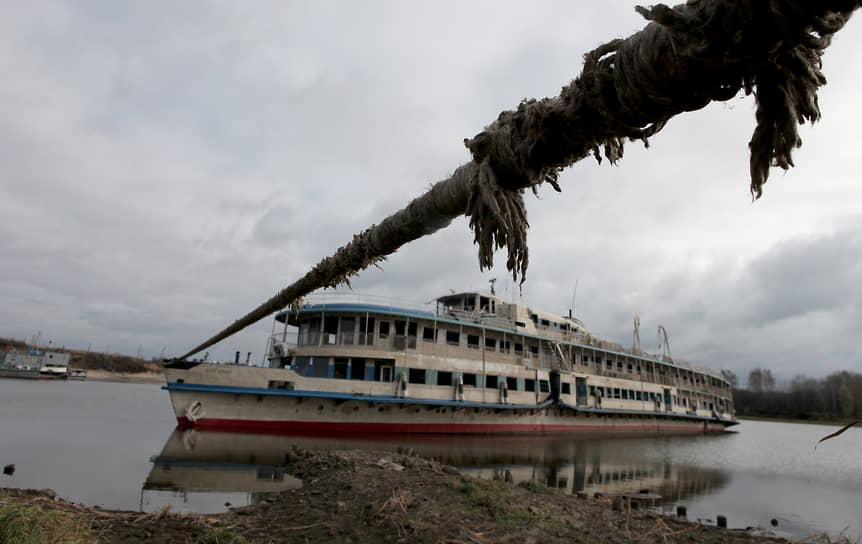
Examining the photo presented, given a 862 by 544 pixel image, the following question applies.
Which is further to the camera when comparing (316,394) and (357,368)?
(357,368)

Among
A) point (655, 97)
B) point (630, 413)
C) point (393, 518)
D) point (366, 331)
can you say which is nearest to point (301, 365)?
point (366, 331)

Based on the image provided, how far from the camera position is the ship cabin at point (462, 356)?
21.5m

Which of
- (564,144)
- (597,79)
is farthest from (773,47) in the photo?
(564,144)

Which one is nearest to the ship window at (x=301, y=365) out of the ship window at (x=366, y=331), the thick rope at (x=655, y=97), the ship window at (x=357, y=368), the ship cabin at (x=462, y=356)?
the ship cabin at (x=462, y=356)

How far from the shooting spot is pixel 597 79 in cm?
169

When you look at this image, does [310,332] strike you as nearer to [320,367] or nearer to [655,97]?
[320,367]

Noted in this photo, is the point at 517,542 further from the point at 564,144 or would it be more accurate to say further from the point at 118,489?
the point at 118,489

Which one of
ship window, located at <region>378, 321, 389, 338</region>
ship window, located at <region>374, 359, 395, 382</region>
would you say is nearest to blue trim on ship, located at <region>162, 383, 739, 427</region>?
ship window, located at <region>374, 359, 395, 382</region>

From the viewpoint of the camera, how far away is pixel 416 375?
22.5 m

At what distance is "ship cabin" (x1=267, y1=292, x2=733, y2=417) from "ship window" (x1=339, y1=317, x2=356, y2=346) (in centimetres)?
5

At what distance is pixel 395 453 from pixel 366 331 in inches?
400

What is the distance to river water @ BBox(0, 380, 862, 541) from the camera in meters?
9.49

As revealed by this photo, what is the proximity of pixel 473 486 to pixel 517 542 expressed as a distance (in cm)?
249

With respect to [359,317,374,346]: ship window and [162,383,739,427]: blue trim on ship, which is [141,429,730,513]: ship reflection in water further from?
[359,317,374,346]: ship window
